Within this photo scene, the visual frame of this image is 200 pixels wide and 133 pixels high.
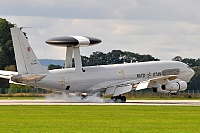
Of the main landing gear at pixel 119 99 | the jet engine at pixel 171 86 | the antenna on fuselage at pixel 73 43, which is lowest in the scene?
Result: the main landing gear at pixel 119 99

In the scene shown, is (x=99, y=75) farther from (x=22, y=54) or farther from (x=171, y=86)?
(x=22, y=54)

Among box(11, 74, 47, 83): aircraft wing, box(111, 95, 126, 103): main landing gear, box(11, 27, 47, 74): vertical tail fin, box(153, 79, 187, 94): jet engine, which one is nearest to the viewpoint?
box(11, 74, 47, 83): aircraft wing

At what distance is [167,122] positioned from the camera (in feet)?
168

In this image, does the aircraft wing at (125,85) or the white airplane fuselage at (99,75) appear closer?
the white airplane fuselage at (99,75)

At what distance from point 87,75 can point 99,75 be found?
72.8 inches

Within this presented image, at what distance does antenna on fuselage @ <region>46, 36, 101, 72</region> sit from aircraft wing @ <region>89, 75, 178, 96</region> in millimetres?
4383

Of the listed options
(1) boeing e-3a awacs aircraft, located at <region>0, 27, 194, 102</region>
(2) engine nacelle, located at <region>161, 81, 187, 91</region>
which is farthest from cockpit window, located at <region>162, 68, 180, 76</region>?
(2) engine nacelle, located at <region>161, 81, 187, 91</region>

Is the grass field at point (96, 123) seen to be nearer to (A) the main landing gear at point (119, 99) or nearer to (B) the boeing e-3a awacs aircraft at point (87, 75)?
(B) the boeing e-3a awacs aircraft at point (87, 75)

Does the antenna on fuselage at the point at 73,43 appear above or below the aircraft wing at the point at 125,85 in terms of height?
above

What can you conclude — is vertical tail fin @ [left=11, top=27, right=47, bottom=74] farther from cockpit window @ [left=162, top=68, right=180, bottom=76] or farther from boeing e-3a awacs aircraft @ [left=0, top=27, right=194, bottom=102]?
cockpit window @ [left=162, top=68, right=180, bottom=76]

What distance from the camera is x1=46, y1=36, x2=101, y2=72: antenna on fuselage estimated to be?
87.8m

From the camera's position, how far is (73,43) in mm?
89625

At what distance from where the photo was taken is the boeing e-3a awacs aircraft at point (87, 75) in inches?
3364

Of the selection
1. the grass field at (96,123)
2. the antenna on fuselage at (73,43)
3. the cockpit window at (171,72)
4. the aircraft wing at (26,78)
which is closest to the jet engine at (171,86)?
the cockpit window at (171,72)
